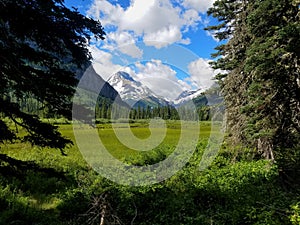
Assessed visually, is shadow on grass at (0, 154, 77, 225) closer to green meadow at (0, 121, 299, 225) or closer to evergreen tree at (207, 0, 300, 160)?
green meadow at (0, 121, 299, 225)

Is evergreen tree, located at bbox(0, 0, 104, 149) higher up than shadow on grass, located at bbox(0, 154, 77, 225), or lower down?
higher up

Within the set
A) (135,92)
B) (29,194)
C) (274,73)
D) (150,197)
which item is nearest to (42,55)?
(150,197)

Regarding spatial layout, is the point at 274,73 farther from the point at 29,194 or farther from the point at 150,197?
the point at 29,194

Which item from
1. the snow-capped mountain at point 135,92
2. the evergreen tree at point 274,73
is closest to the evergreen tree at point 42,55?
the snow-capped mountain at point 135,92

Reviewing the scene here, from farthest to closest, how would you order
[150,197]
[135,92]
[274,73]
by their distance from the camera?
[135,92] → [274,73] → [150,197]

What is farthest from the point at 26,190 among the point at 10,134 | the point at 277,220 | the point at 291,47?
the point at 291,47

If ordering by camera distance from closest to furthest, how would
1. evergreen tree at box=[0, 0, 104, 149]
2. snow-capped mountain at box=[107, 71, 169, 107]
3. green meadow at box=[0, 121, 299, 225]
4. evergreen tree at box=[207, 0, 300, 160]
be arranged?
evergreen tree at box=[0, 0, 104, 149]
green meadow at box=[0, 121, 299, 225]
evergreen tree at box=[207, 0, 300, 160]
snow-capped mountain at box=[107, 71, 169, 107]

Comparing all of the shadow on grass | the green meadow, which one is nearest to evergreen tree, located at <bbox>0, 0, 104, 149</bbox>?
the shadow on grass

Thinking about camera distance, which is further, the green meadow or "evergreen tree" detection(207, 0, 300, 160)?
"evergreen tree" detection(207, 0, 300, 160)

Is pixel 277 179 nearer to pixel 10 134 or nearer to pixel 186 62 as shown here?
pixel 186 62

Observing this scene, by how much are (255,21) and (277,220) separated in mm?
6785

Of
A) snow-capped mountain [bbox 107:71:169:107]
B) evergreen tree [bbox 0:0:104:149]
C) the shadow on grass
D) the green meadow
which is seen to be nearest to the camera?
evergreen tree [bbox 0:0:104:149]

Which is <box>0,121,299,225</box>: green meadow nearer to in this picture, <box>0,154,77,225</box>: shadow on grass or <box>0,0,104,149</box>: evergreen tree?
<box>0,154,77,225</box>: shadow on grass

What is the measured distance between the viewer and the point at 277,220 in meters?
5.22
